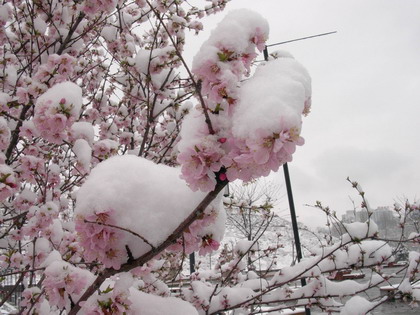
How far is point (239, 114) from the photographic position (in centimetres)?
106

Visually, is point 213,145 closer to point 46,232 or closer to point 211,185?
point 211,185

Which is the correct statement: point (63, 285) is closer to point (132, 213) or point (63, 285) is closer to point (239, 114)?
point (132, 213)

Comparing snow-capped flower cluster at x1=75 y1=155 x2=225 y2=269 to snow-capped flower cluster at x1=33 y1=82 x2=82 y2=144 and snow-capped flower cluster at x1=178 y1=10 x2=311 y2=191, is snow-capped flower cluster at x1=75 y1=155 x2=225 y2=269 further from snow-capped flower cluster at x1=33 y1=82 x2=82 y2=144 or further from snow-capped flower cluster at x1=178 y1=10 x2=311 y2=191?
snow-capped flower cluster at x1=33 y1=82 x2=82 y2=144

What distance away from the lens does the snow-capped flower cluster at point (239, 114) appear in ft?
3.12

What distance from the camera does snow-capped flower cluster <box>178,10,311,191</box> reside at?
0.95 m

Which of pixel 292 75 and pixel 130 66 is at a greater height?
pixel 130 66

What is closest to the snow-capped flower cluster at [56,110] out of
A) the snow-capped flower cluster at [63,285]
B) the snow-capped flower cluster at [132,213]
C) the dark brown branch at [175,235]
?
the snow-capped flower cluster at [132,213]

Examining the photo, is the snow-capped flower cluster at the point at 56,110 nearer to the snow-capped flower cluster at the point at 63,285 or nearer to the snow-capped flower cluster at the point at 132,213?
the snow-capped flower cluster at the point at 132,213

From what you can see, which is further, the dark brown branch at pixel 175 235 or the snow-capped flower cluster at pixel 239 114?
the dark brown branch at pixel 175 235

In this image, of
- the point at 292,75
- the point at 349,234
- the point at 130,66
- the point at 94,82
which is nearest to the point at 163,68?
the point at 130,66

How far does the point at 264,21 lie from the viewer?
1.29 meters

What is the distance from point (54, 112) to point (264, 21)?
1.41 meters

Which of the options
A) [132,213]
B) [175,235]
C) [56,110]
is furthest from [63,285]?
[56,110]

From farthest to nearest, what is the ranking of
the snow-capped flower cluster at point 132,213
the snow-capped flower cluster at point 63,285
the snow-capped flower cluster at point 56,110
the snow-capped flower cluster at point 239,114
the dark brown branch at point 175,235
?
the snow-capped flower cluster at point 56,110
the snow-capped flower cluster at point 63,285
the snow-capped flower cluster at point 132,213
the dark brown branch at point 175,235
the snow-capped flower cluster at point 239,114
